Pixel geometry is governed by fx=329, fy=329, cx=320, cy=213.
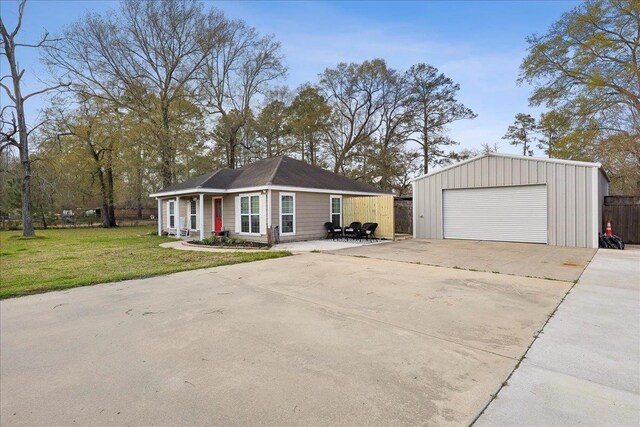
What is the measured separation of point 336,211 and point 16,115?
17958 mm

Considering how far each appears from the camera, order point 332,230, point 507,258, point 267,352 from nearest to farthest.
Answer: point 267,352, point 507,258, point 332,230

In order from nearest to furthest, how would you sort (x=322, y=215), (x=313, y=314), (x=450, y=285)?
(x=313, y=314) < (x=450, y=285) < (x=322, y=215)

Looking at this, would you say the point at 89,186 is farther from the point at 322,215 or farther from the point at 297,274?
the point at 297,274

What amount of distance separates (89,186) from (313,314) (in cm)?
3016

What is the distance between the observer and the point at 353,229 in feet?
47.6

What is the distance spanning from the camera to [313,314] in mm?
4305

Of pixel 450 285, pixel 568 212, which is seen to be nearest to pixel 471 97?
pixel 568 212

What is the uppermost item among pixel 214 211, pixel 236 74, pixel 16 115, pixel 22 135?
pixel 236 74

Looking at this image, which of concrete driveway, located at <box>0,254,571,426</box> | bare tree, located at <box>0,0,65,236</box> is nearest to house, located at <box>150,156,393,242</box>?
concrete driveway, located at <box>0,254,571,426</box>

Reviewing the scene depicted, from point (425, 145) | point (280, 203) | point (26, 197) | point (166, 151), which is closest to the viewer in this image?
point (280, 203)

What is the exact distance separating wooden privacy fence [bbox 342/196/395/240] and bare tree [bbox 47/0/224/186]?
13741 millimetres

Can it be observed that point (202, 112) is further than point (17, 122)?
Yes

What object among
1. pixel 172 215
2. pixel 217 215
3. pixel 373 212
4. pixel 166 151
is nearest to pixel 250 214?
pixel 217 215

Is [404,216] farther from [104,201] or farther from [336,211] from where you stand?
[104,201]
